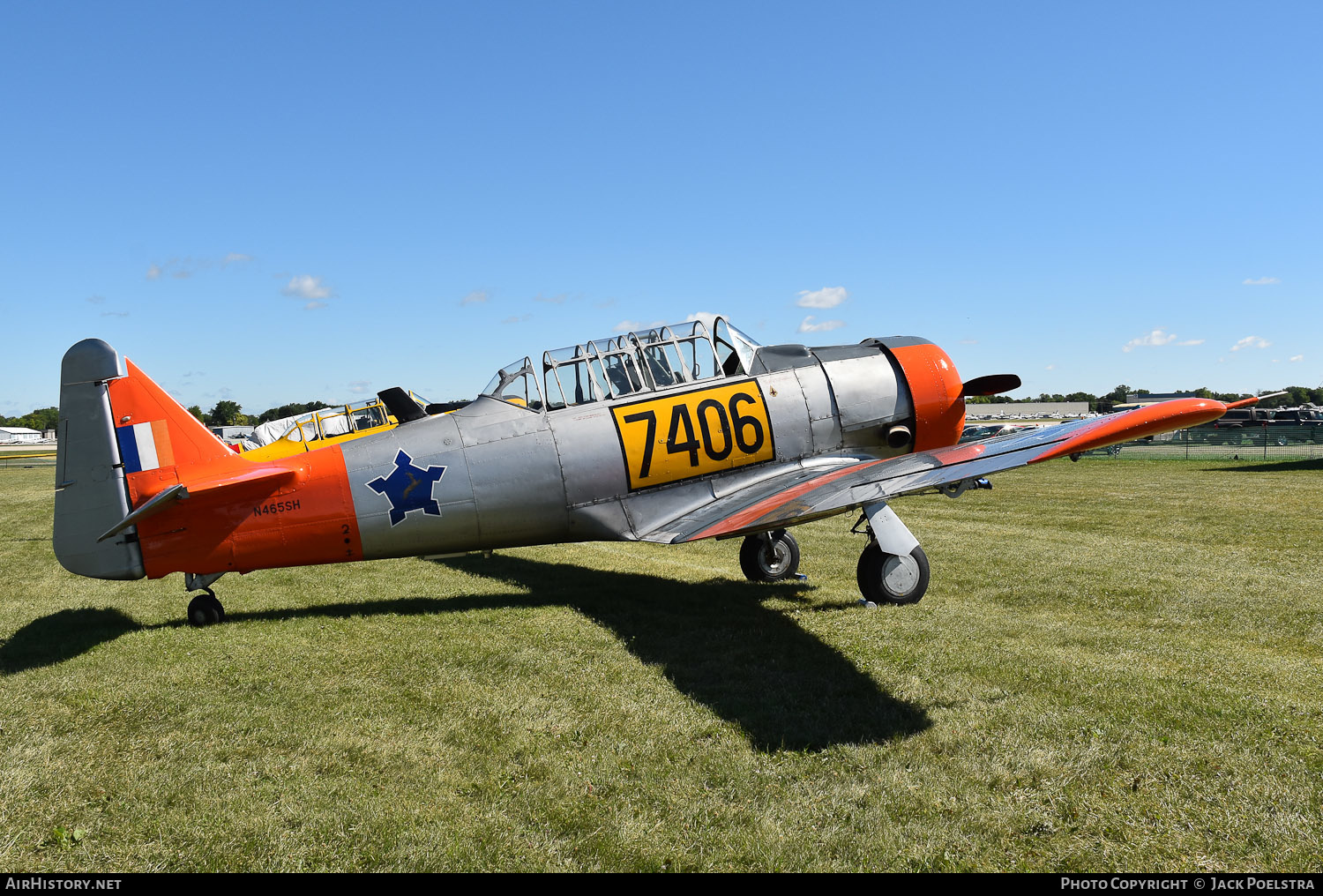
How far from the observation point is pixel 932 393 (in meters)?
8.85

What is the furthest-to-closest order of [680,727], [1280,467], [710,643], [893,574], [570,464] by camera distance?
[1280,467] < [570,464] < [893,574] < [710,643] < [680,727]

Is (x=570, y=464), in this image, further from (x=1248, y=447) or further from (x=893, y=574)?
(x=1248, y=447)

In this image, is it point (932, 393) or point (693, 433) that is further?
point (932, 393)

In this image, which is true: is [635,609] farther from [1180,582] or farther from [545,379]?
[1180,582]

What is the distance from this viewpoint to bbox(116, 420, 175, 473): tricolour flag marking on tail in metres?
7.05

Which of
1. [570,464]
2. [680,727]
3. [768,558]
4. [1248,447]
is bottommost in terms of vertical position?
[1248,447]

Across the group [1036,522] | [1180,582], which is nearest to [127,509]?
[1180,582]

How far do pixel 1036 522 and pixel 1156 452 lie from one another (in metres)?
25.4

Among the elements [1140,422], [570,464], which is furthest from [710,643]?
[1140,422]

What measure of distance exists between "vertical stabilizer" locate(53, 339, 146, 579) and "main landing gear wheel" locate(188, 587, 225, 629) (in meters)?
0.71

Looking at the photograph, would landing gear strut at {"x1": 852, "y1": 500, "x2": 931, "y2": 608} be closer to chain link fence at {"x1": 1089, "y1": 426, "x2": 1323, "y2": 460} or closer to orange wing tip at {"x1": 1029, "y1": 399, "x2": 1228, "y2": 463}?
orange wing tip at {"x1": 1029, "y1": 399, "x2": 1228, "y2": 463}

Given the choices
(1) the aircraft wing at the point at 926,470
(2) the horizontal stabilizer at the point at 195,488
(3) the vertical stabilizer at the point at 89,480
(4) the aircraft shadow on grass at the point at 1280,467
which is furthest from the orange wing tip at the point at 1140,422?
(4) the aircraft shadow on grass at the point at 1280,467

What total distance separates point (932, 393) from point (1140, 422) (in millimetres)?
2401

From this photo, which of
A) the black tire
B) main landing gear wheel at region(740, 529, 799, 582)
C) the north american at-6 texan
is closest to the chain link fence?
main landing gear wheel at region(740, 529, 799, 582)
